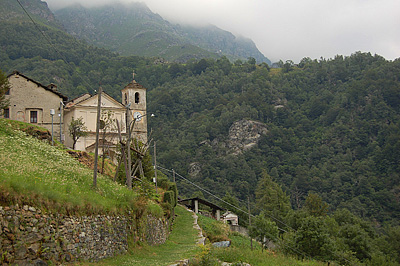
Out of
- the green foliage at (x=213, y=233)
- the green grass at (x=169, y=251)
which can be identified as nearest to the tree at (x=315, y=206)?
the green foliage at (x=213, y=233)

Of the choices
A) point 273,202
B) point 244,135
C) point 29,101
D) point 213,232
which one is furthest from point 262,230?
point 244,135

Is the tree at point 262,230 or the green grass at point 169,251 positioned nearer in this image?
the green grass at point 169,251

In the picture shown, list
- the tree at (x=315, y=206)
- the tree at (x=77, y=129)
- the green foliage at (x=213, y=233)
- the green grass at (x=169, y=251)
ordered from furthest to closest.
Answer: the tree at (x=315, y=206), the tree at (x=77, y=129), the green foliage at (x=213, y=233), the green grass at (x=169, y=251)

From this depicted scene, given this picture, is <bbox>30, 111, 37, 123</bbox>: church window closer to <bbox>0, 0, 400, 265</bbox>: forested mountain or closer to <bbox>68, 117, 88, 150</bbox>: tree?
<bbox>68, 117, 88, 150</bbox>: tree

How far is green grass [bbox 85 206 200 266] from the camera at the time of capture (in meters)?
16.0

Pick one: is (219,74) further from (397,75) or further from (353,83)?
(397,75)

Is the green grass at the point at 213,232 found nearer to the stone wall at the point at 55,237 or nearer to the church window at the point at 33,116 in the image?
the stone wall at the point at 55,237

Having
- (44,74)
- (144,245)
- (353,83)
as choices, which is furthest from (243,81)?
(144,245)

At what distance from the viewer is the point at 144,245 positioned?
19.9 meters

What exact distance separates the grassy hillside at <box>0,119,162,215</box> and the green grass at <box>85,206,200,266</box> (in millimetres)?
1972

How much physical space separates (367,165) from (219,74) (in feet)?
257

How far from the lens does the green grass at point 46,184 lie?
12109mm

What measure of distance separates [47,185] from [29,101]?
25925 millimetres

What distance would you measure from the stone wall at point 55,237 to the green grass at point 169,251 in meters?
0.58
